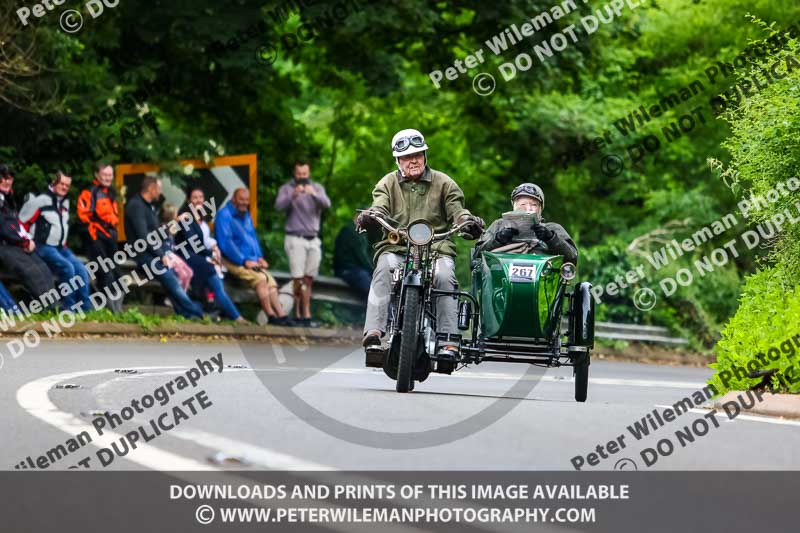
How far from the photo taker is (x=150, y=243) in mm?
22484

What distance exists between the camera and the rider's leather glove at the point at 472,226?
40.5 feet

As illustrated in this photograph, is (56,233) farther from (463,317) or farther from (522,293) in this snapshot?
(522,293)

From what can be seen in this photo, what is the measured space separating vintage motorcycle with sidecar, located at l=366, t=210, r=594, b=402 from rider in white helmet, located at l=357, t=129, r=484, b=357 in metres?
0.09

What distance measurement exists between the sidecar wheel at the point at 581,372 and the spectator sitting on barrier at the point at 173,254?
1055 cm

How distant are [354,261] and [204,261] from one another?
3855 mm

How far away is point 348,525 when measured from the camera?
685cm

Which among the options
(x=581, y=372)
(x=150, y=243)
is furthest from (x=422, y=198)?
(x=150, y=243)

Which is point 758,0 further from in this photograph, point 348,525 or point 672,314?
point 348,525

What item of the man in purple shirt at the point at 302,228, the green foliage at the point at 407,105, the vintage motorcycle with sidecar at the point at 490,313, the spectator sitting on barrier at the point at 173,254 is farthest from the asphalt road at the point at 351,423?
the green foliage at the point at 407,105

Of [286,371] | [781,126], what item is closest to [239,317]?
[286,371]

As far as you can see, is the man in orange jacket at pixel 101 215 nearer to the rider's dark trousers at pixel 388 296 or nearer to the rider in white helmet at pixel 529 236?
the rider's dark trousers at pixel 388 296

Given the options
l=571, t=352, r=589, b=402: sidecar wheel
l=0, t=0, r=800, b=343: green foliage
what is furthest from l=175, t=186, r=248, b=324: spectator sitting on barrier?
l=571, t=352, r=589, b=402: sidecar wheel

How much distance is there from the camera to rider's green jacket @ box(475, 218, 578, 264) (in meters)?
12.2

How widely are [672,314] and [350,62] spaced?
723 centimetres
